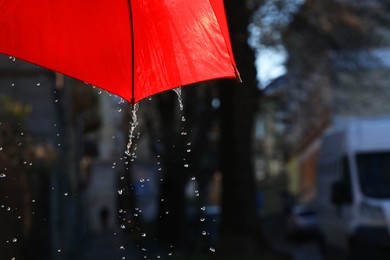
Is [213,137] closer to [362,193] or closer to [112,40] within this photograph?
[362,193]

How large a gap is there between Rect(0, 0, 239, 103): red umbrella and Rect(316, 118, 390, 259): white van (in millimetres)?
10241

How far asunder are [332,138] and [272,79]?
855 cm

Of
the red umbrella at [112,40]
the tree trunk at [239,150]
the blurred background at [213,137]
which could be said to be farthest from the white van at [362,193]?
the red umbrella at [112,40]

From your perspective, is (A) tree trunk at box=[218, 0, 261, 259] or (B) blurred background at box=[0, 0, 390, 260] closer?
(B) blurred background at box=[0, 0, 390, 260]

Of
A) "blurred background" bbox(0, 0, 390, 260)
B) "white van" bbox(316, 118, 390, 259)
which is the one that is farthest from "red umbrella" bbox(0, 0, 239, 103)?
"white van" bbox(316, 118, 390, 259)

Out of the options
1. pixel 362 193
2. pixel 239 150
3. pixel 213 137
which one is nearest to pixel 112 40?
pixel 362 193

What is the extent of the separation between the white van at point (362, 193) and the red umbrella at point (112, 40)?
1024 centimetres

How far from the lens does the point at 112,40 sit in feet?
13.4

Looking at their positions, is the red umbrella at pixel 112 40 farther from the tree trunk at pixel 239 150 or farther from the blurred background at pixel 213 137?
the tree trunk at pixel 239 150

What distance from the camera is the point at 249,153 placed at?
17203 mm

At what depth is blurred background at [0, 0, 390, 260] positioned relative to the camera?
1398 cm

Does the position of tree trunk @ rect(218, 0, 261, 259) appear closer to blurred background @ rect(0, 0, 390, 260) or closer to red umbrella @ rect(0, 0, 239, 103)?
blurred background @ rect(0, 0, 390, 260)

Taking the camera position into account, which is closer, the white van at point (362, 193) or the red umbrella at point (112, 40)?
the red umbrella at point (112, 40)

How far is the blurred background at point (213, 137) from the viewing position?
45.9 ft
